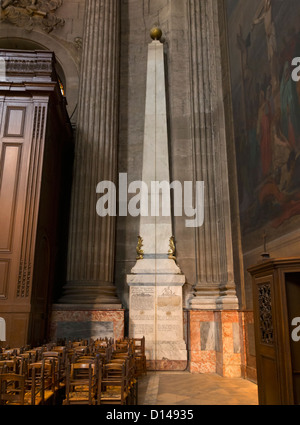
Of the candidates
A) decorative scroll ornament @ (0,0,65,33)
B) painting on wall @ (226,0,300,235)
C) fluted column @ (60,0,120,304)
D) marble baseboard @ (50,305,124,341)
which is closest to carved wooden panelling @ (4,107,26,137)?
fluted column @ (60,0,120,304)

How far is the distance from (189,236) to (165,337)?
109 inches

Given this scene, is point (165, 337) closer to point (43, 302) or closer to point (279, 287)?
point (43, 302)

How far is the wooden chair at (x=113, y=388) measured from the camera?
4.67 m

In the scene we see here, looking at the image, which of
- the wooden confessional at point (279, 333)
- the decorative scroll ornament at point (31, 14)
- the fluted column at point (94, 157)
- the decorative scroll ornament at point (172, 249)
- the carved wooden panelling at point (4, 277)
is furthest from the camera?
the decorative scroll ornament at point (31, 14)

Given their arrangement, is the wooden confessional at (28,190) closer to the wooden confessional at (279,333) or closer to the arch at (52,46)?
the arch at (52,46)

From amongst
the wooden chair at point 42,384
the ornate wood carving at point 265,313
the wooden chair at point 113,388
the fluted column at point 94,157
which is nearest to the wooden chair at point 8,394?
the wooden chair at point 42,384

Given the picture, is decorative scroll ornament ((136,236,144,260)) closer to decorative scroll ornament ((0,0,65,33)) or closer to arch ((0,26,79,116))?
arch ((0,26,79,116))

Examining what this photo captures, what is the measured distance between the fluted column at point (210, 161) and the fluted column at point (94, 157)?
234 centimetres

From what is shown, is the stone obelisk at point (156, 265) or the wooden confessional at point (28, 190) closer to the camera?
the wooden confessional at point (28, 190)

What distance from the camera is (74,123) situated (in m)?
12.0

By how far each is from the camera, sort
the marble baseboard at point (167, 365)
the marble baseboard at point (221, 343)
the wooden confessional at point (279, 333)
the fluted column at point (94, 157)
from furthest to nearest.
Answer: the fluted column at point (94, 157) < the marble baseboard at point (167, 365) < the marble baseboard at point (221, 343) < the wooden confessional at point (279, 333)

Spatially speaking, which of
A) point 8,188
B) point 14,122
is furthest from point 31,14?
point 8,188
